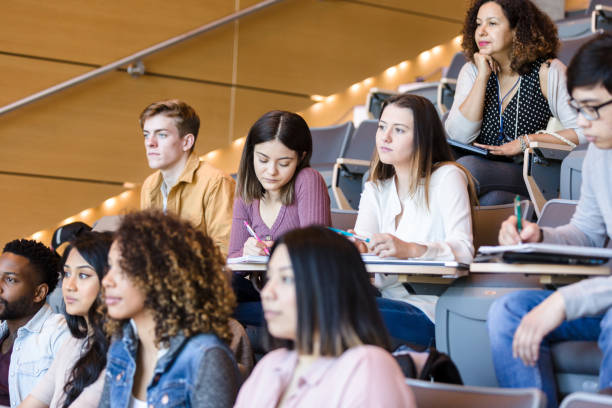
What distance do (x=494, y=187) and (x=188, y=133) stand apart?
1.18 m

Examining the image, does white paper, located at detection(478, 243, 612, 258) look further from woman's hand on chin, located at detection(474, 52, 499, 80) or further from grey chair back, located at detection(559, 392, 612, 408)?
woman's hand on chin, located at detection(474, 52, 499, 80)

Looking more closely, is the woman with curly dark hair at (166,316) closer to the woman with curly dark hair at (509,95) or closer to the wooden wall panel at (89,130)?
the woman with curly dark hair at (509,95)

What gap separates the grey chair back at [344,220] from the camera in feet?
9.26

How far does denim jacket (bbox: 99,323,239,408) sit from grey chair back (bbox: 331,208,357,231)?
130 centimetres

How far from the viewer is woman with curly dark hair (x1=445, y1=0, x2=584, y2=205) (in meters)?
2.87

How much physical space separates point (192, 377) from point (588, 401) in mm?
737

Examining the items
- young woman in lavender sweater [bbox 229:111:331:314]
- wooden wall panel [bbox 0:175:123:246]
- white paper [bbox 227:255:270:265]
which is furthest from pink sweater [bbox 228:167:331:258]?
wooden wall panel [bbox 0:175:123:246]

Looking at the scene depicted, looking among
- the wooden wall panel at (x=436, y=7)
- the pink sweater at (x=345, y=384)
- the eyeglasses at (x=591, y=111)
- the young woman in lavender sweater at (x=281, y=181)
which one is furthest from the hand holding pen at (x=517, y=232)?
the wooden wall panel at (x=436, y=7)

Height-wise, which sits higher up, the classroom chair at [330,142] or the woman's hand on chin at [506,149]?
the classroom chair at [330,142]

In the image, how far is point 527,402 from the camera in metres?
1.19

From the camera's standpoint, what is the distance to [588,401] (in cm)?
123

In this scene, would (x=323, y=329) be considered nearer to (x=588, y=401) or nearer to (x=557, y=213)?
(x=588, y=401)

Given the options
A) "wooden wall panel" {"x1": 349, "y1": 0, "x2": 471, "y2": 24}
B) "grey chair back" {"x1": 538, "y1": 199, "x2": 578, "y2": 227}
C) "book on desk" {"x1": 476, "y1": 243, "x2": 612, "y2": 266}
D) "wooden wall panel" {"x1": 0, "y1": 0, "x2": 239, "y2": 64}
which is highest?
"wooden wall panel" {"x1": 349, "y1": 0, "x2": 471, "y2": 24}

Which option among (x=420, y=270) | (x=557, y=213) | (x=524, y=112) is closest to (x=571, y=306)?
(x=420, y=270)
